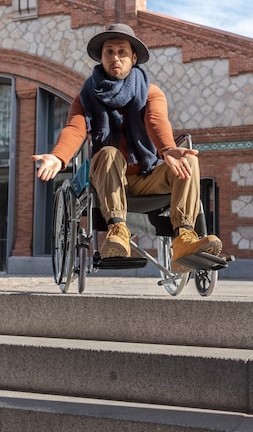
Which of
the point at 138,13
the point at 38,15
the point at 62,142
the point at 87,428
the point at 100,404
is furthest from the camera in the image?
the point at 38,15

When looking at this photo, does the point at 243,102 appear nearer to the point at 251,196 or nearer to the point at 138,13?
the point at 251,196

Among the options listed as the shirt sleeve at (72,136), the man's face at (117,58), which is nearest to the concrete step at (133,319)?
the shirt sleeve at (72,136)

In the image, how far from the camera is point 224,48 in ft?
37.8

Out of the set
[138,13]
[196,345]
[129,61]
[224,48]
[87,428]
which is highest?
[138,13]

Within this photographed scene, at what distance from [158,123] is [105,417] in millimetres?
1782

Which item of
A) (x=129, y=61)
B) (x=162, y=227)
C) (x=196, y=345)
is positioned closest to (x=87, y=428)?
(x=196, y=345)

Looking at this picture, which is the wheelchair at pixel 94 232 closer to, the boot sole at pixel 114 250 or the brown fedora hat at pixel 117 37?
the boot sole at pixel 114 250

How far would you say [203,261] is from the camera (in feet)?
8.97

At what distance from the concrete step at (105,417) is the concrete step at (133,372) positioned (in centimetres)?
6

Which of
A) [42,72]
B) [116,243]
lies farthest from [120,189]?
[42,72]

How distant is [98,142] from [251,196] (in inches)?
330

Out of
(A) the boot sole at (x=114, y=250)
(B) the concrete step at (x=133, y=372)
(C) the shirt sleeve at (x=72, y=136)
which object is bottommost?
(B) the concrete step at (x=133, y=372)

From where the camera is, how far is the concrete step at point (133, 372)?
213 cm

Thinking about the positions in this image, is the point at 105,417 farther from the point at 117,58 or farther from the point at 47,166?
the point at 117,58
